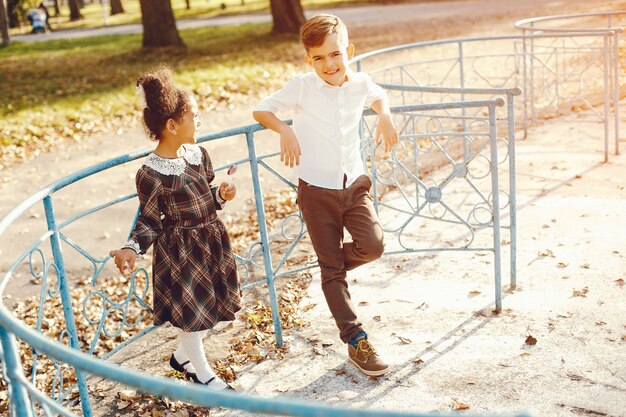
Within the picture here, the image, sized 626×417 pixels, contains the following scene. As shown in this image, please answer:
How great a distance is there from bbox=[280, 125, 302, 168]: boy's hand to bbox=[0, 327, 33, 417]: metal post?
1977mm

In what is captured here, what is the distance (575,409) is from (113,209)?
22.3 ft

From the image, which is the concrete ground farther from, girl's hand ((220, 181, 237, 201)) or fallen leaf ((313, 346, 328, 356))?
girl's hand ((220, 181, 237, 201))

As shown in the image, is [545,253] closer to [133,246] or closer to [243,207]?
[133,246]

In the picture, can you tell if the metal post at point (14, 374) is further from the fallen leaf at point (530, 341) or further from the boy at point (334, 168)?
the fallen leaf at point (530, 341)

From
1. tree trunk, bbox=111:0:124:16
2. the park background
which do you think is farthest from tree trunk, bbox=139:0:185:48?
tree trunk, bbox=111:0:124:16

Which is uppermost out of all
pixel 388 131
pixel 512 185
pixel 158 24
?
Answer: pixel 158 24

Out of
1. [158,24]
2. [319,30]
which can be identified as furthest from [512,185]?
[158,24]

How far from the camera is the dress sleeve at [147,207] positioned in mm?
4043

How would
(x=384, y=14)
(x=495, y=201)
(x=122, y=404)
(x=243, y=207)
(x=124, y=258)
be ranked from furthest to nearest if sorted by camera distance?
1. (x=384, y=14)
2. (x=243, y=207)
3. (x=495, y=201)
4. (x=122, y=404)
5. (x=124, y=258)

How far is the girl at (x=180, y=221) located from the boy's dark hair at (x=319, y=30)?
26.8 inches

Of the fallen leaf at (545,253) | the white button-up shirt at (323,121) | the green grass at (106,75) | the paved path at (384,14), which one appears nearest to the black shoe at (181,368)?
the white button-up shirt at (323,121)

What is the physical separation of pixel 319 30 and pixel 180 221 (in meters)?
1.21

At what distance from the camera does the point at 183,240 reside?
13.6ft

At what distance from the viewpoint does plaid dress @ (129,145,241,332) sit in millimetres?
4074
